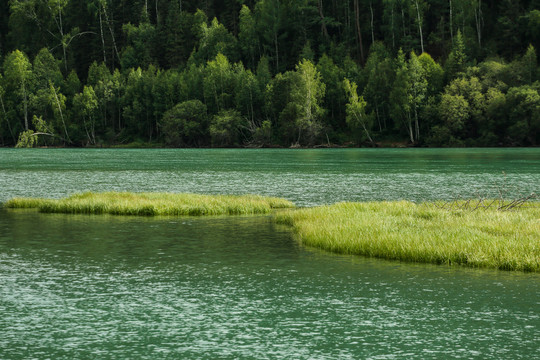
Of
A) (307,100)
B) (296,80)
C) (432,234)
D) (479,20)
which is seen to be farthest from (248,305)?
(479,20)

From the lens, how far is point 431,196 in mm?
48469

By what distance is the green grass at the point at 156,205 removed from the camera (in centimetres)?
4072

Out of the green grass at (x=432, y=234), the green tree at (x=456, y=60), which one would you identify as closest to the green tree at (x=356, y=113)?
the green tree at (x=456, y=60)

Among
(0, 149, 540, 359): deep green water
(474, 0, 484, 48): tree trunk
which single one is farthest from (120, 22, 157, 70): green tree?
(0, 149, 540, 359): deep green water

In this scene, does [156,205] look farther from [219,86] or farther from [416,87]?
[219,86]

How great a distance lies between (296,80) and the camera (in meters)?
141

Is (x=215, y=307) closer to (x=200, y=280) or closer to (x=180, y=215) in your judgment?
(x=200, y=280)

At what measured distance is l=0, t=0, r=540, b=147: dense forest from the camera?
128 metres

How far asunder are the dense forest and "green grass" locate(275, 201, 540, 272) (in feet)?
300

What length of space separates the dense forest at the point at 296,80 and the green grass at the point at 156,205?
86.3 m

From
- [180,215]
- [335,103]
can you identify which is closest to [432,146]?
[335,103]

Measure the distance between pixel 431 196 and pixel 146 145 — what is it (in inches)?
4849

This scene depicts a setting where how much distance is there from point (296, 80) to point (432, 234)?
117031 mm

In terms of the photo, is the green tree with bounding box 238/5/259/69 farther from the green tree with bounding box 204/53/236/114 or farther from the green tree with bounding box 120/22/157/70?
the green tree with bounding box 120/22/157/70
